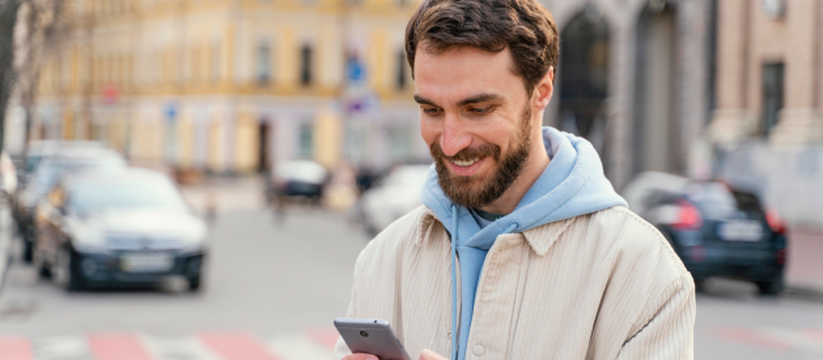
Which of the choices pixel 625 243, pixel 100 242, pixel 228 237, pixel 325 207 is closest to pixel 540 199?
pixel 625 243

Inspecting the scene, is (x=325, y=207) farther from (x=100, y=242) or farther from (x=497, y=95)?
(x=497, y=95)

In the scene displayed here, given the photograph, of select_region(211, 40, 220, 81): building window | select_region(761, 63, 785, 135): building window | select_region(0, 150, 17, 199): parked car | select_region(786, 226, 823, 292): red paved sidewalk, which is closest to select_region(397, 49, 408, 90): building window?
select_region(211, 40, 220, 81): building window

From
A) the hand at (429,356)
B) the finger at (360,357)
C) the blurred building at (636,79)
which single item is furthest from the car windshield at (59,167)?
the hand at (429,356)

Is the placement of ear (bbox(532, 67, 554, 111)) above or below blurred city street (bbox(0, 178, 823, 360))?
above

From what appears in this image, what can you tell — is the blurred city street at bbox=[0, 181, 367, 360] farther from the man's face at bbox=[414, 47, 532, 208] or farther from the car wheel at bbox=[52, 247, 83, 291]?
the man's face at bbox=[414, 47, 532, 208]

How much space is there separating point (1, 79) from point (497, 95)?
8006 mm

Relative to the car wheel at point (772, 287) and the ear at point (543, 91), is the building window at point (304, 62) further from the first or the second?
the ear at point (543, 91)

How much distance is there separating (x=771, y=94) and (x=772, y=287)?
12659 mm

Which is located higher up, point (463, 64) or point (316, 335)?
point (463, 64)

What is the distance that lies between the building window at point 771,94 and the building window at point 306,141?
32.5m

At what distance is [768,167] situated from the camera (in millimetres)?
Result: 23969

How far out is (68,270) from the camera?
496 inches

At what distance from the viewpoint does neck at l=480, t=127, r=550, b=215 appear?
2293 mm

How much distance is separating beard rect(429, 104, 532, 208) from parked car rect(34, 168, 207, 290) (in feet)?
34.9
